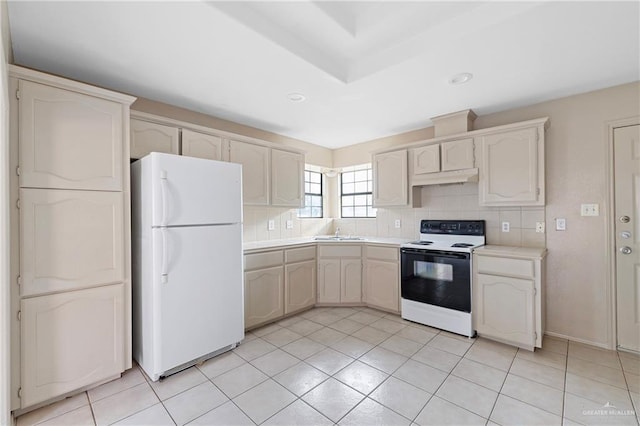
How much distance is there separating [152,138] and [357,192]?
299 centimetres

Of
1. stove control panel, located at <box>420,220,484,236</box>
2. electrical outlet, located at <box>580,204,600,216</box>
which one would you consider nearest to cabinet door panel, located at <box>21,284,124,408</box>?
stove control panel, located at <box>420,220,484,236</box>

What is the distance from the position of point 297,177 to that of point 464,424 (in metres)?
2.95

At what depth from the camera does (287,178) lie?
144 inches

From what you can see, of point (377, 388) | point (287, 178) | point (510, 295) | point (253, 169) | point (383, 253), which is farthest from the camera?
point (287, 178)

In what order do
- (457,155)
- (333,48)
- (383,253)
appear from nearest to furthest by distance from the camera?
(333,48) < (457,155) < (383,253)

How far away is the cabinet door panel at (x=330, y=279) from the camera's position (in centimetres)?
367

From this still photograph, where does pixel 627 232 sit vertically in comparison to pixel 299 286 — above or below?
above

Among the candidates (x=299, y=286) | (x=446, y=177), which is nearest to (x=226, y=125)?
(x=299, y=286)

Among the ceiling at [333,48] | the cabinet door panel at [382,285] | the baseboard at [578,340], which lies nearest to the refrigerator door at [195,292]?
the ceiling at [333,48]

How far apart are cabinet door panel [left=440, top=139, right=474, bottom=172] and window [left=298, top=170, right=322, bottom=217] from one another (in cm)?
202

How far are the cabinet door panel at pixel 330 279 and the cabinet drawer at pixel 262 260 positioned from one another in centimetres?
67

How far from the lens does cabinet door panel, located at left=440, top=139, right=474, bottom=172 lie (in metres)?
3.07

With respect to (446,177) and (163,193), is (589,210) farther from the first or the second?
(163,193)

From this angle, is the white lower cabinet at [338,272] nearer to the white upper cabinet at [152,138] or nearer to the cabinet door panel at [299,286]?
the cabinet door panel at [299,286]
